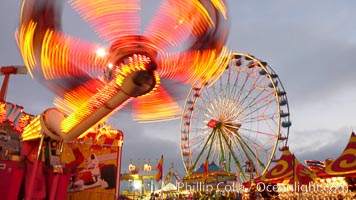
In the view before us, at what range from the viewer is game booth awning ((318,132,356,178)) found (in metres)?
11.7

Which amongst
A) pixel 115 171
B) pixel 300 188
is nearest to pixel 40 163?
pixel 115 171

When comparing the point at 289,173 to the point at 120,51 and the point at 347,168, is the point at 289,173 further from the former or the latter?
the point at 120,51

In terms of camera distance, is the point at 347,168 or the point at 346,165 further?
the point at 346,165

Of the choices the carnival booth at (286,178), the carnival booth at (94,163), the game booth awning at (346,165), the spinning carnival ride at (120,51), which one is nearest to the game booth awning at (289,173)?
the carnival booth at (286,178)

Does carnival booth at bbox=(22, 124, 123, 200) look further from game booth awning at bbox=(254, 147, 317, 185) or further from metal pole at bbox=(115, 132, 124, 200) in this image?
game booth awning at bbox=(254, 147, 317, 185)

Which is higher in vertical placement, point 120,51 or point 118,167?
point 120,51

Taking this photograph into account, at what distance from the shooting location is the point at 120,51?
6.01m

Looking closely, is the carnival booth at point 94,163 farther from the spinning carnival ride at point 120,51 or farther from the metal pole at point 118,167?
the spinning carnival ride at point 120,51

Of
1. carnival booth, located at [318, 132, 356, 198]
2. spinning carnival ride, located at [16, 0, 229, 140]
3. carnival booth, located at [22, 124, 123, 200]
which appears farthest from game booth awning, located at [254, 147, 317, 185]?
spinning carnival ride, located at [16, 0, 229, 140]

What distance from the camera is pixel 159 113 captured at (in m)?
7.48

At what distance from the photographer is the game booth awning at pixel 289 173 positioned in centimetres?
1479

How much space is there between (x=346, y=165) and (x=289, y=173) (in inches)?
145

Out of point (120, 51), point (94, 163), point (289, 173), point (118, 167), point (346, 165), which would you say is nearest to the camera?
point (120, 51)

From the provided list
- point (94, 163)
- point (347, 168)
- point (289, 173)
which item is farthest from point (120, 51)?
point (289, 173)
